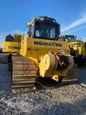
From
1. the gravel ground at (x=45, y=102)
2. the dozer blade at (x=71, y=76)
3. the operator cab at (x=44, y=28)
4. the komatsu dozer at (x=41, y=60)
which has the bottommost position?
the gravel ground at (x=45, y=102)

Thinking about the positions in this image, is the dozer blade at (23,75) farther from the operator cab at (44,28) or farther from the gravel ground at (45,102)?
the operator cab at (44,28)

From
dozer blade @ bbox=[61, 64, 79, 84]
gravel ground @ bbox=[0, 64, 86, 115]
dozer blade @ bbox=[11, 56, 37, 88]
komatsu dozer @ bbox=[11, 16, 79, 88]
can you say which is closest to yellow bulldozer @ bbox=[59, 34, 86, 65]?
komatsu dozer @ bbox=[11, 16, 79, 88]

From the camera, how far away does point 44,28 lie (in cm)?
611

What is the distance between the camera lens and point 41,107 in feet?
11.6

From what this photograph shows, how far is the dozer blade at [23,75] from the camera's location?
4.71m

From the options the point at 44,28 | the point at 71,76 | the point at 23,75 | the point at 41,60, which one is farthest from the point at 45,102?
the point at 44,28

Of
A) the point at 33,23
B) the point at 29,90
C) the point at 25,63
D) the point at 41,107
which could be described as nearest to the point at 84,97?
the point at 41,107

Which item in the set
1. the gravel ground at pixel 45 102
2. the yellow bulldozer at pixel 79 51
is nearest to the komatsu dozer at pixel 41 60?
the gravel ground at pixel 45 102

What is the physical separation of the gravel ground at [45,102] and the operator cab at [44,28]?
2.30 meters

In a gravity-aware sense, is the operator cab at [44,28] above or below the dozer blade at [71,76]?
above

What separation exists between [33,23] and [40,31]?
44 centimetres

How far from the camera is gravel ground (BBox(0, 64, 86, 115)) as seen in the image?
333 centimetres

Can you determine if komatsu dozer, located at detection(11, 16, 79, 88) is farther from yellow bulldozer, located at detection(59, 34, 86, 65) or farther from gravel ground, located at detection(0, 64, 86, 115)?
yellow bulldozer, located at detection(59, 34, 86, 65)

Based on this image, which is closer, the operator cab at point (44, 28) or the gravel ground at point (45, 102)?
the gravel ground at point (45, 102)
